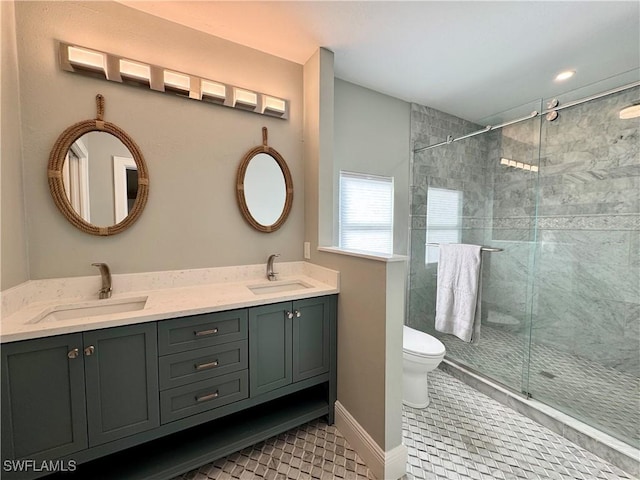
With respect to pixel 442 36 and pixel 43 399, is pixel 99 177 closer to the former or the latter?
pixel 43 399

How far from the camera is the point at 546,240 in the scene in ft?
8.63

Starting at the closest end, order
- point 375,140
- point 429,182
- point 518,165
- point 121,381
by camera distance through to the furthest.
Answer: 1. point 121,381
2. point 375,140
3. point 518,165
4. point 429,182

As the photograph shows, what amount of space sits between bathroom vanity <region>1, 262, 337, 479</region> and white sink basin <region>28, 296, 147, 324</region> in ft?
0.46

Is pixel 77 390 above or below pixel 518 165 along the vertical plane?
below

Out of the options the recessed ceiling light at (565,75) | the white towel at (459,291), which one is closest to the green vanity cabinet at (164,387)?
the white towel at (459,291)

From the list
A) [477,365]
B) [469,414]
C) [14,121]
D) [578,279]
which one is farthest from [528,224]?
[14,121]

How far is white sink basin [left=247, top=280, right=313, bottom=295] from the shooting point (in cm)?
181

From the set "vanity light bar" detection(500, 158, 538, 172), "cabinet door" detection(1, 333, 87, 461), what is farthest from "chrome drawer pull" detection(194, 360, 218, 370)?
"vanity light bar" detection(500, 158, 538, 172)

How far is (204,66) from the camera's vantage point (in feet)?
5.69

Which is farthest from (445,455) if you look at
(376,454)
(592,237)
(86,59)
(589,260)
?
(86,59)

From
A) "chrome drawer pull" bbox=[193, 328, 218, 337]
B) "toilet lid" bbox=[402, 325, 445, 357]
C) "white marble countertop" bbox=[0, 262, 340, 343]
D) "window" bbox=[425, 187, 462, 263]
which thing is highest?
"window" bbox=[425, 187, 462, 263]

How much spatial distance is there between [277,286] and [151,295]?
794mm

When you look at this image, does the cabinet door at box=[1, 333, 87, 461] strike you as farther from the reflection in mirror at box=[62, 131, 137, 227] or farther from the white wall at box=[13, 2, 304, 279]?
the reflection in mirror at box=[62, 131, 137, 227]

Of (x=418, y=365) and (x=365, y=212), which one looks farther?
(x=365, y=212)
